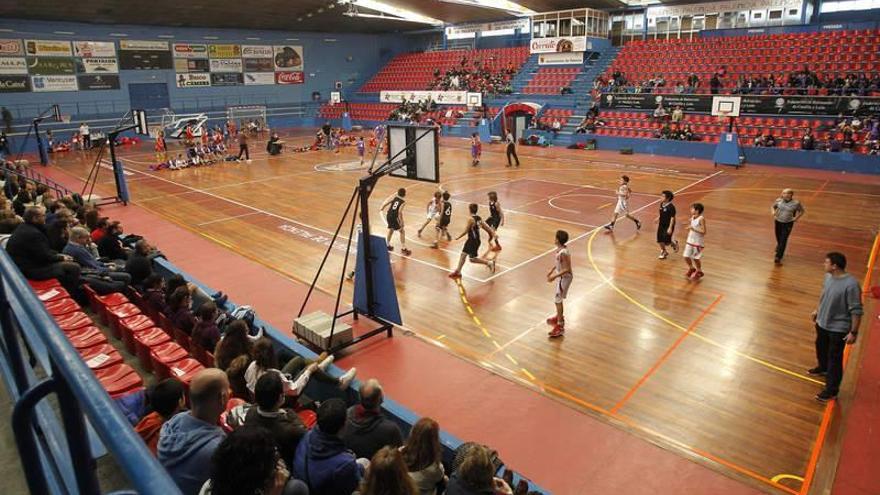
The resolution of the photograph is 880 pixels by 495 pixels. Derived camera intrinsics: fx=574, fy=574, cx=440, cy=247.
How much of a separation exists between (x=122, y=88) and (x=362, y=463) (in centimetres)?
4250

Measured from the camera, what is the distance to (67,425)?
142cm

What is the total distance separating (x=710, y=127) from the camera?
30.1 metres

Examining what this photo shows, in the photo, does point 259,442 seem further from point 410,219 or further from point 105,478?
point 410,219

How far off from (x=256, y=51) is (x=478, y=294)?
133 feet

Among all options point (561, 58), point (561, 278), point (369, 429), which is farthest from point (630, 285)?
point (561, 58)

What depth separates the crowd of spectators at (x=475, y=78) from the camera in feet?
136

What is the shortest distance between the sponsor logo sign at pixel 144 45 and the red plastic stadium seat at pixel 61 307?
38280 millimetres

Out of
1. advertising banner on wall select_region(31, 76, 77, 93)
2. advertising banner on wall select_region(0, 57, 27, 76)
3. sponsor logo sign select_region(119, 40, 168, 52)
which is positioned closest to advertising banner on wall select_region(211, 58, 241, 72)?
A: sponsor logo sign select_region(119, 40, 168, 52)

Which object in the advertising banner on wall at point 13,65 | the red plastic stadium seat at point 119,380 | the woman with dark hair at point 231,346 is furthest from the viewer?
the advertising banner on wall at point 13,65

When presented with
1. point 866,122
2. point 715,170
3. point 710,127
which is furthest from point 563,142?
point 866,122

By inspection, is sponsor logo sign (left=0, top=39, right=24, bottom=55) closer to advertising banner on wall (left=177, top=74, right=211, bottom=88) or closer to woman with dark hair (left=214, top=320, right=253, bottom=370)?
advertising banner on wall (left=177, top=74, right=211, bottom=88)

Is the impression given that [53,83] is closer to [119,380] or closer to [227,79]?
[227,79]

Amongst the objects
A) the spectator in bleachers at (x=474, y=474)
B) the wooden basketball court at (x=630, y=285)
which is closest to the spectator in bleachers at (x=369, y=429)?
the spectator in bleachers at (x=474, y=474)

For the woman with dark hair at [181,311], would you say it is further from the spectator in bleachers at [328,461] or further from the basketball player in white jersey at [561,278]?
the basketball player in white jersey at [561,278]
